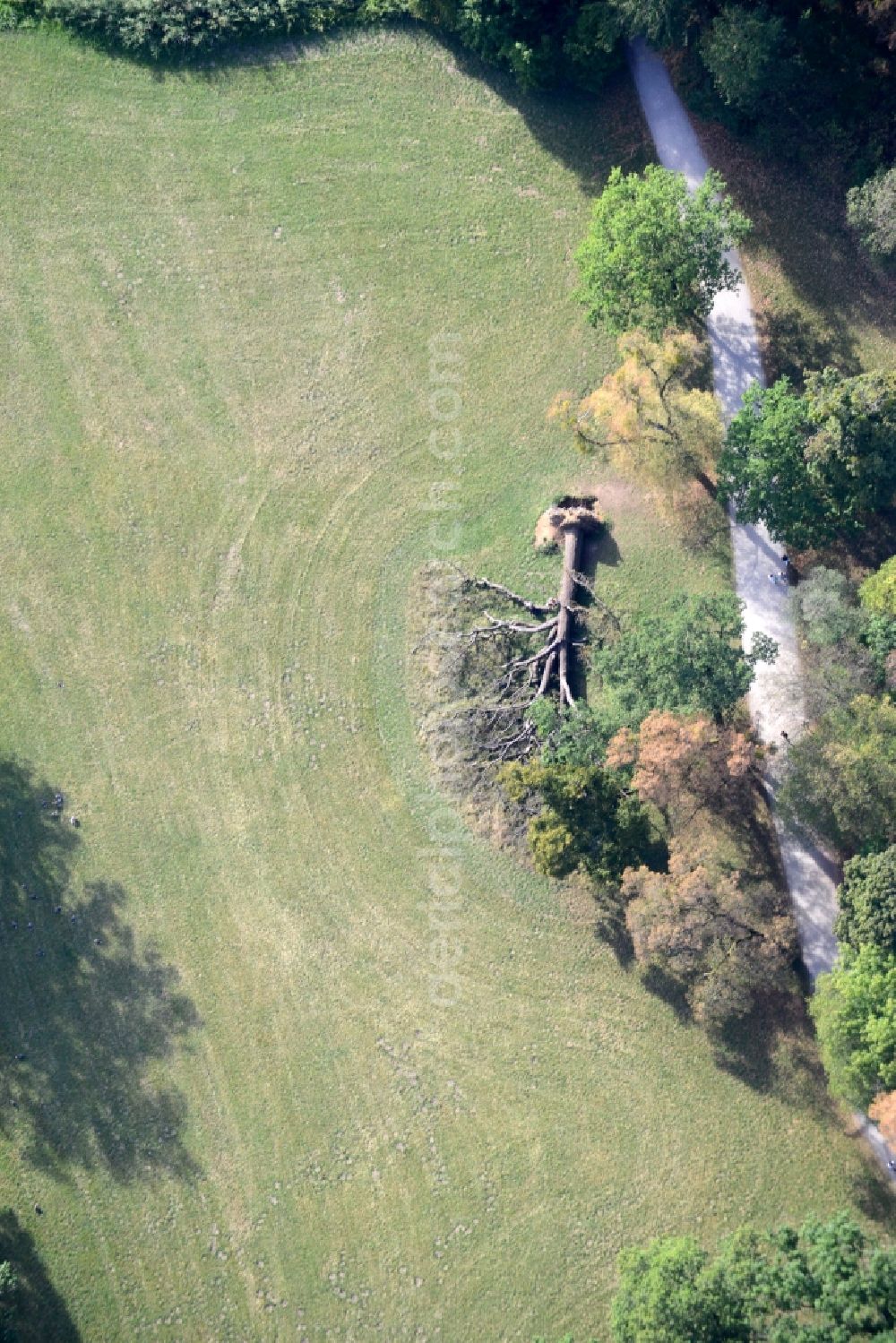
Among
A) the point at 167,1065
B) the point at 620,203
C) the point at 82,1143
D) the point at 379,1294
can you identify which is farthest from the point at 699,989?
the point at 620,203

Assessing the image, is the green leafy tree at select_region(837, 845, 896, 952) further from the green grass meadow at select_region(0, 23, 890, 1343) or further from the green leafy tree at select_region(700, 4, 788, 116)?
the green leafy tree at select_region(700, 4, 788, 116)

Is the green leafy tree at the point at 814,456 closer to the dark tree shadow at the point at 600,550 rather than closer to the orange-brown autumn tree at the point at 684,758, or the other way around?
the dark tree shadow at the point at 600,550

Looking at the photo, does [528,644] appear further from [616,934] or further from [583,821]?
[616,934]

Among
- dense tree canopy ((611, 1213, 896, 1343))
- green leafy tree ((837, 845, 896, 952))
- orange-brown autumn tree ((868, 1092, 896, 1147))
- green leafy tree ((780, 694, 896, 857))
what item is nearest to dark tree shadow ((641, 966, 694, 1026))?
green leafy tree ((837, 845, 896, 952))

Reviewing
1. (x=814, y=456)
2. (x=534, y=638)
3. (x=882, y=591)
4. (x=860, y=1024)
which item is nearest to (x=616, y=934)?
(x=860, y=1024)

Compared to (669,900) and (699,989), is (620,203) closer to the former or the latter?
(669,900)
